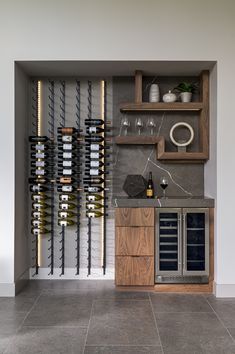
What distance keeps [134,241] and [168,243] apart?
1.21ft

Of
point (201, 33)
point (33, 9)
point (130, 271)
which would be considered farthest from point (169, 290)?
point (33, 9)

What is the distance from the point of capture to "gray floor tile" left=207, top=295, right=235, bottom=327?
2948 mm

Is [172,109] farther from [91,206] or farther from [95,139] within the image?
[91,206]

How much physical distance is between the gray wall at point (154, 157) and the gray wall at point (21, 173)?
1.05 metres

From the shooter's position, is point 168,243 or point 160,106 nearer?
point 168,243

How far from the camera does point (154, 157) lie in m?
4.17

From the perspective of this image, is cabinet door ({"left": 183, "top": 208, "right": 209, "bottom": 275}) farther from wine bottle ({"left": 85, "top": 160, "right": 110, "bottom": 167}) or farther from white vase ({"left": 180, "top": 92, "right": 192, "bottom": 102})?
white vase ({"left": 180, "top": 92, "right": 192, "bottom": 102})

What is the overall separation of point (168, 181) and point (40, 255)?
5.85 feet

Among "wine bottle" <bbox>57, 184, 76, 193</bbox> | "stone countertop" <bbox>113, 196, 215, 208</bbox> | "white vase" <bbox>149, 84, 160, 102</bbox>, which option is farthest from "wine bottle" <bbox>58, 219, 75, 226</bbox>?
"white vase" <bbox>149, 84, 160, 102</bbox>

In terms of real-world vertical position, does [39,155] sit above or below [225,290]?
above

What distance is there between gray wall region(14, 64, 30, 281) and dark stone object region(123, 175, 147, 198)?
45.9 inches

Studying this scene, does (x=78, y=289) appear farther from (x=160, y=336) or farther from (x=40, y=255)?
(x=160, y=336)

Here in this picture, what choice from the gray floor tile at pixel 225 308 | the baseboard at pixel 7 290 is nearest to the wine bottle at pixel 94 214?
the baseboard at pixel 7 290

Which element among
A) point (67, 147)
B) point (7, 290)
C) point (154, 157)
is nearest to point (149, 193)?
point (154, 157)
